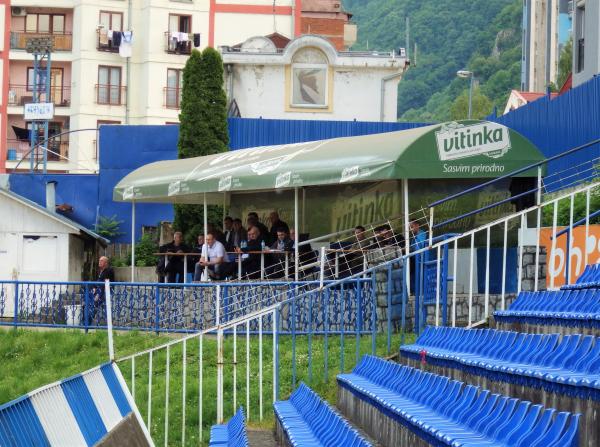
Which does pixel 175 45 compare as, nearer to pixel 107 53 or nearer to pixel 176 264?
pixel 107 53

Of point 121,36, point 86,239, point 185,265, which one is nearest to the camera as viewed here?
point 185,265

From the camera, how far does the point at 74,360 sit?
21.7 meters

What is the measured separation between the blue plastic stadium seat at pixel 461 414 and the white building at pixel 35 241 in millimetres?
24123

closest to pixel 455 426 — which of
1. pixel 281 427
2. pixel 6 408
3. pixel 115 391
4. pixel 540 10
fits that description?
pixel 6 408

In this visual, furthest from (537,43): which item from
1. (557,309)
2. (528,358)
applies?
(528,358)

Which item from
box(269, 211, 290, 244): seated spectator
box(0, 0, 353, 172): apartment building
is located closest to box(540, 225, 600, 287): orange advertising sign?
box(269, 211, 290, 244): seated spectator

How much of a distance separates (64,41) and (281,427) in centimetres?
5550

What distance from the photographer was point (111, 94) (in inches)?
2547

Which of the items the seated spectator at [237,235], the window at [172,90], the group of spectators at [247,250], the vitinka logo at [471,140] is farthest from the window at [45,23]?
the vitinka logo at [471,140]

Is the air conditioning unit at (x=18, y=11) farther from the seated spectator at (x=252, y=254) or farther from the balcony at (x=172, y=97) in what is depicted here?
the seated spectator at (x=252, y=254)

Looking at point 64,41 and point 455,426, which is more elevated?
point 64,41

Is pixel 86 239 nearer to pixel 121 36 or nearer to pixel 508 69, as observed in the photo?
pixel 121 36

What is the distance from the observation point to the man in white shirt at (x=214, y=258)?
24.7m

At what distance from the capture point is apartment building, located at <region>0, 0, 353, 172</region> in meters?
63.8
